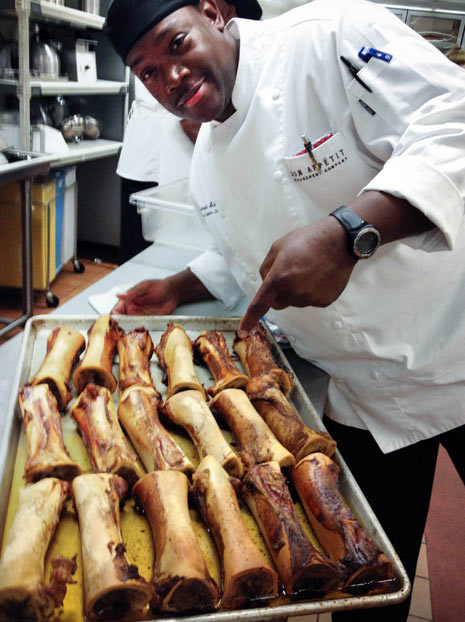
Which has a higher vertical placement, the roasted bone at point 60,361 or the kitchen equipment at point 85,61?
the kitchen equipment at point 85,61

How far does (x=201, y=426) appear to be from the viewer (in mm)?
1027

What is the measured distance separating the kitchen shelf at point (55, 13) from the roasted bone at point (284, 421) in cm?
332

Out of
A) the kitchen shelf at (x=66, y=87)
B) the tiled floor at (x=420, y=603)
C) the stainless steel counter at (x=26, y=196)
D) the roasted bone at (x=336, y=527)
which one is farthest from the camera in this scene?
the kitchen shelf at (x=66, y=87)

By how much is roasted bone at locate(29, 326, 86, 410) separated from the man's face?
0.59 m

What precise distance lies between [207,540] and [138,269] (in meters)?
1.25

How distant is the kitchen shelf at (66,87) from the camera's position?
3.52 m

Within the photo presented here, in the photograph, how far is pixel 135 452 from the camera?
1.01 meters

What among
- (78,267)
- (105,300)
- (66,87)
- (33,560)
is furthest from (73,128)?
(33,560)

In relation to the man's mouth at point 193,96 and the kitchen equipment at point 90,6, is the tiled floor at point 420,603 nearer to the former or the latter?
the man's mouth at point 193,96

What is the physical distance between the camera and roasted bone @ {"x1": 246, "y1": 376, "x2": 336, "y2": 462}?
3.28 feet

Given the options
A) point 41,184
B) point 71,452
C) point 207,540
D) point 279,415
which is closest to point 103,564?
point 207,540

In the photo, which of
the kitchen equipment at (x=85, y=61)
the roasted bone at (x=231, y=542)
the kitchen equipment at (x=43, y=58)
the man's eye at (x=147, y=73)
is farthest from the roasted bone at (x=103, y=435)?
the kitchen equipment at (x=85, y=61)

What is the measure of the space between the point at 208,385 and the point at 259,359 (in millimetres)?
137

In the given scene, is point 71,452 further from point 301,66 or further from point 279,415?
point 301,66
